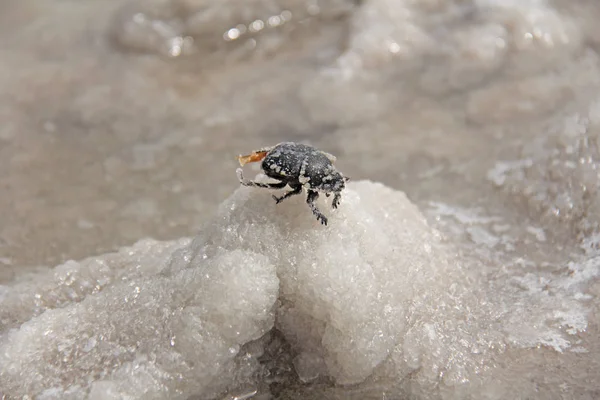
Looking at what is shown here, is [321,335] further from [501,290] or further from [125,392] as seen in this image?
[501,290]

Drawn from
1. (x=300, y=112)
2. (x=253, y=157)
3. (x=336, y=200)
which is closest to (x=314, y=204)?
(x=336, y=200)

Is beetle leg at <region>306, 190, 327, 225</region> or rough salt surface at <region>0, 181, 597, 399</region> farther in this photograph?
beetle leg at <region>306, 190, 327, 225</region>

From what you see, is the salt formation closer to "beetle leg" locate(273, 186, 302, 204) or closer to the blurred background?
"beetle leg" locate(273, 186, 302, 204)

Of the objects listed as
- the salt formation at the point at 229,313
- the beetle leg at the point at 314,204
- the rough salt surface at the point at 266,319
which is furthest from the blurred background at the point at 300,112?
the beetle leg at the point at 314,204

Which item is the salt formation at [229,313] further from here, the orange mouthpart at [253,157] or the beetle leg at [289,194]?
the orange mouthpart at [253,157]

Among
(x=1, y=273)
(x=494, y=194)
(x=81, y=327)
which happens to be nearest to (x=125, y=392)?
(x=81, y=327)

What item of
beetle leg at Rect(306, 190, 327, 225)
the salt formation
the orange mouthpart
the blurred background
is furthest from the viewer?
the blurred background

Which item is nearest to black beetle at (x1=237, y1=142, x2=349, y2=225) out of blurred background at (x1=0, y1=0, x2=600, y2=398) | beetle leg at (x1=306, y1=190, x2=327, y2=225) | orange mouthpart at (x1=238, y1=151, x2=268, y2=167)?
beetle leg at (x1=306, y1=190, x2=327, y2=225)
